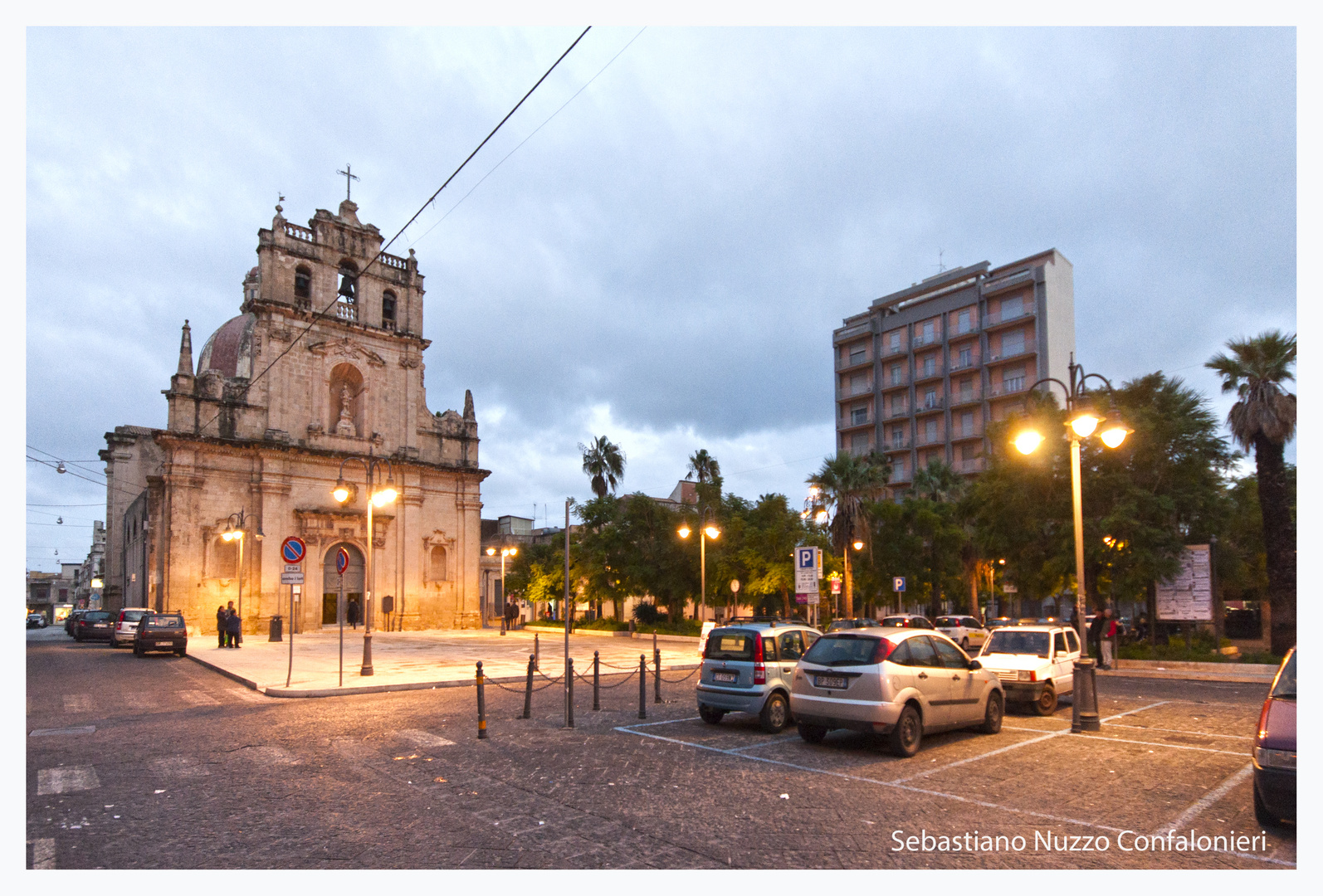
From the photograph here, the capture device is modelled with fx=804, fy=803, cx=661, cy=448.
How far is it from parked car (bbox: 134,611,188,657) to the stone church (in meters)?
11.4

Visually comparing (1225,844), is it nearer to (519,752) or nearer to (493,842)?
(493,842)

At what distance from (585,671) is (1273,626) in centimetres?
2040

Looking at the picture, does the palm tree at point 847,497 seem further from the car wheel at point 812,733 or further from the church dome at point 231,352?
the church dome at point 231,352

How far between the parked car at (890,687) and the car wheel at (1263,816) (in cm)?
368

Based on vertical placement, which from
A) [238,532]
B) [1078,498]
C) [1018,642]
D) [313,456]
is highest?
[313,456]

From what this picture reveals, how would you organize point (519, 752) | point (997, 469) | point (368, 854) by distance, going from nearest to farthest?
point (368, 854) → point (519, 752) → point (997, 469)

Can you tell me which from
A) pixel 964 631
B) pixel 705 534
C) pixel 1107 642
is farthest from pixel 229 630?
pixel 1107 642

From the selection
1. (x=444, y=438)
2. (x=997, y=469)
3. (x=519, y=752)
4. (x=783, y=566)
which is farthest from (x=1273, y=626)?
(x=444, y=438)

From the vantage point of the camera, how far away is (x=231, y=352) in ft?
151

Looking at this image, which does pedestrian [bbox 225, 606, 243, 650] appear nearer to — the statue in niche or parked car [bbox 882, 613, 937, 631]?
the statue in niche

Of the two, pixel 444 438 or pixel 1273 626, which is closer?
pixel 1273 626

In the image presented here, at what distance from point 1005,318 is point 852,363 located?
14.5 meters

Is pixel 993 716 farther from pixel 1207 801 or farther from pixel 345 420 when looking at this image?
pixel 345 420

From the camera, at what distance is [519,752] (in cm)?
998
